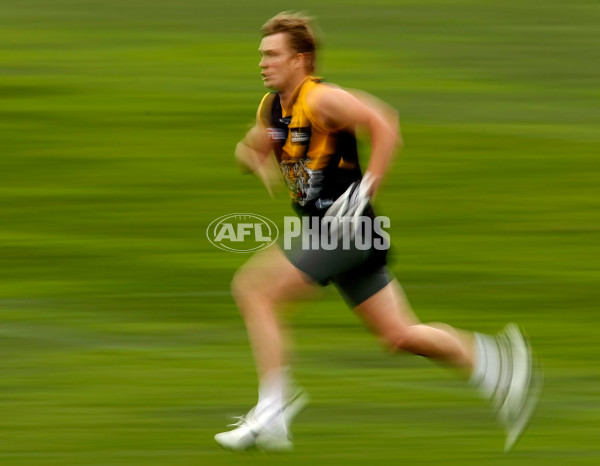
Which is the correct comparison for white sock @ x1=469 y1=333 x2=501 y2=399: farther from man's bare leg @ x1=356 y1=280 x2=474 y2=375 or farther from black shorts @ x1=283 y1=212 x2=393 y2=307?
black shorts @ x1=283 y1=212 x2=393 y2=307

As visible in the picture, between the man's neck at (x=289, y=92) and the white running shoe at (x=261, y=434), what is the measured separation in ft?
3.87

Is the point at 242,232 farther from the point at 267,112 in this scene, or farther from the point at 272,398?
the point at 272,398

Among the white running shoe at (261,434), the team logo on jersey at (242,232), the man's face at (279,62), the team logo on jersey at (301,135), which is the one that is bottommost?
the white running shoe at (261,434)

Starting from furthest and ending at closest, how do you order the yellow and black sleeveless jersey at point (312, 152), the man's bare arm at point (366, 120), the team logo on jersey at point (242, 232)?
the team logo on jersey at point (242, 232) → the yellow and black sleeveless jersey at point (312, 152) → the man's bare arm at point (366, 120)

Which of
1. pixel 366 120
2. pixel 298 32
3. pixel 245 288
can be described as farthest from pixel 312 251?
pixel 298 32

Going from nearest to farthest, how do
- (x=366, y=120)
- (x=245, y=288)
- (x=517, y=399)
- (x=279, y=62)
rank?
(x=366, y=120) < (x=279, y=62) < (x=245, y=288) < (x=517, y=399)

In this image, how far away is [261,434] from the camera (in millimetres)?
5527

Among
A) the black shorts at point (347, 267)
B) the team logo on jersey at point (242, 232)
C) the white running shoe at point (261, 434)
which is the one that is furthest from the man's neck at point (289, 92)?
the team logo on jersey at point (242, 232)

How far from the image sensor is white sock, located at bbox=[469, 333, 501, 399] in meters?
5.75

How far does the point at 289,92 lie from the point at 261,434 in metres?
1.34

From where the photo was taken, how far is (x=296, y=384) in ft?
22.3

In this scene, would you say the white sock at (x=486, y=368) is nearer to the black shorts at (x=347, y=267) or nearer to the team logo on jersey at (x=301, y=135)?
the black shorts at (x=347, y=267)

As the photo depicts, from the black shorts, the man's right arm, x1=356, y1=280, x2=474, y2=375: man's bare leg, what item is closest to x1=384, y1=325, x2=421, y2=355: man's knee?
x1=356, y1=280, x2=474, y2=375: man's bare leg

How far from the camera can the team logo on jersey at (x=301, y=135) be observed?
5438 millimetres
